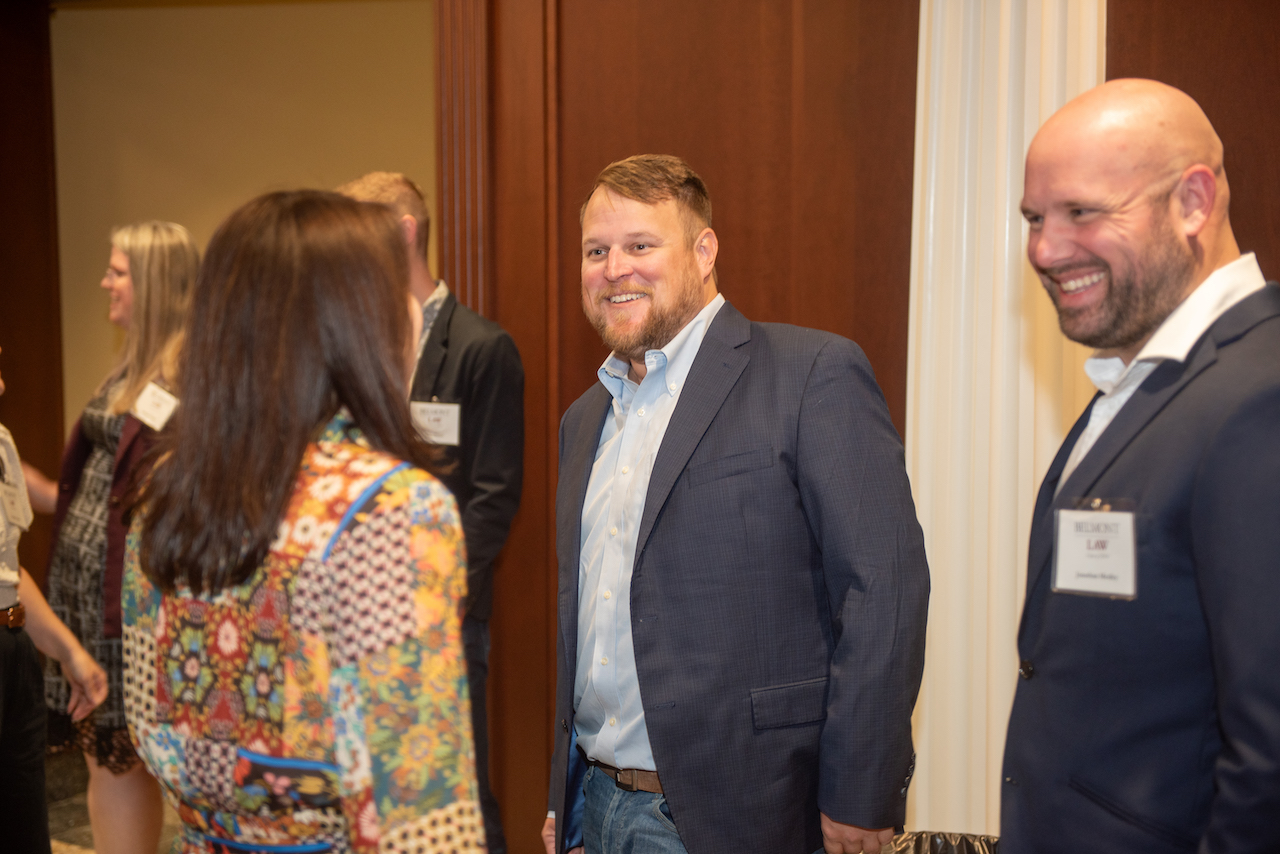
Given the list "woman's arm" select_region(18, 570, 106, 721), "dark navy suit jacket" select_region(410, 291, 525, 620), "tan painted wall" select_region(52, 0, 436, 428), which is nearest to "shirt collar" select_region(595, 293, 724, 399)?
"dark navy suit jacket" select_region(410, 291, 525, 620)

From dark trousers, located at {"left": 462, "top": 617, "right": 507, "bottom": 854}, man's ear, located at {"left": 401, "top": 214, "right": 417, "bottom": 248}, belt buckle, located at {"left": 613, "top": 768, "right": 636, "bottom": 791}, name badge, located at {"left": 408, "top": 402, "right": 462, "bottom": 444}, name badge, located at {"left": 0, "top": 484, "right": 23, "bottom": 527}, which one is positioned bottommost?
dark trousers, located at {"left": 462, "top": 617, "right": 507, "bottom": 854}

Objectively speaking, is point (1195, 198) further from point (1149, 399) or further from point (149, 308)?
point (149, 308)

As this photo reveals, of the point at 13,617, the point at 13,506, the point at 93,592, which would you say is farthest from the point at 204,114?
the point at 13,617

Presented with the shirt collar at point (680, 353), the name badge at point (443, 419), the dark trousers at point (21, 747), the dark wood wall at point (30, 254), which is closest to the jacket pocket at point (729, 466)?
the shirt collar at point (680, 353)

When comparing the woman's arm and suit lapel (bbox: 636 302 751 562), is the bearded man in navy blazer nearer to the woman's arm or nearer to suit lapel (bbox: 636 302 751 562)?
suit lapel (bbox: 636 302 751 562)

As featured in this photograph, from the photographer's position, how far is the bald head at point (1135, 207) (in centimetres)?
135

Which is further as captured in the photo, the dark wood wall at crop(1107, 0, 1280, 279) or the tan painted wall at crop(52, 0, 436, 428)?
the tan painted wall at crop(52, 0, 436, 428)

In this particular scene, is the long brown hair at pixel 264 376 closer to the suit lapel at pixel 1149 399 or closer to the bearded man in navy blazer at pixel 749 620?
the bearded man in navy blazer at pixel 749 620

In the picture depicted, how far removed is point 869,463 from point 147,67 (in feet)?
16.2

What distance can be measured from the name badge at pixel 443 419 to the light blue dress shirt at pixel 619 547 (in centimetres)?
98

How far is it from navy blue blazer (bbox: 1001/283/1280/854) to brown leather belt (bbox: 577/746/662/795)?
0.60 metres

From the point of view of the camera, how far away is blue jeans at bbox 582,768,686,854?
5.44ft

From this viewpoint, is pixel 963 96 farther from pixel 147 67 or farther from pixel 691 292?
pixel 147 67

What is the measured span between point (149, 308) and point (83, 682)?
1074 mm
